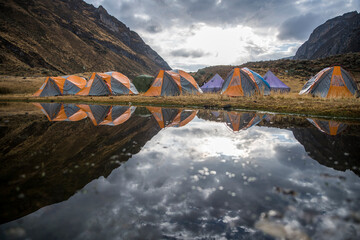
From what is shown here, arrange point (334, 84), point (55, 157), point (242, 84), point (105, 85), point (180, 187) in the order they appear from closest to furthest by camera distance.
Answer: point (180, 187), point (55, 157), point (334, 84), point (242, 84), point (105, 85)

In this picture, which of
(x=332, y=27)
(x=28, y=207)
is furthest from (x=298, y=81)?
(x=332, y=27)

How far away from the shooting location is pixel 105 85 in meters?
23.3

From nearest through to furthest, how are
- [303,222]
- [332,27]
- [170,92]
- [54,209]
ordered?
1. [303,222]
2. [54,209]
3. [170,92]
4. [332,27]

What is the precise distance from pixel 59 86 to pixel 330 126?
2774 cm

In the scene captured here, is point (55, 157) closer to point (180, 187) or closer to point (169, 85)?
point (180, 187)

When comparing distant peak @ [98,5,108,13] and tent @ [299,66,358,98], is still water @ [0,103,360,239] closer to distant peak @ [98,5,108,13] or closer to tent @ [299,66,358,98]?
tent @ [299,66,358,98]

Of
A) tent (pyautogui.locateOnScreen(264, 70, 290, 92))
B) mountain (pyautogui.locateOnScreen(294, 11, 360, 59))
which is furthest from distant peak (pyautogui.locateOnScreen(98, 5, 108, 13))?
tent (pyautogui.locateOnScreen(264, 70, 290, 92))

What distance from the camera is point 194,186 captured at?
3414 millimetres

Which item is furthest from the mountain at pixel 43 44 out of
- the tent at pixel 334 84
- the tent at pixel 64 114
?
the tent at pixel 334 84

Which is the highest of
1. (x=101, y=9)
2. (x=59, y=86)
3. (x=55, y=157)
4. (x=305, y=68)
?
(x=101, y=9)

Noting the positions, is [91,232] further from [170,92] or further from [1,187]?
[170,92]

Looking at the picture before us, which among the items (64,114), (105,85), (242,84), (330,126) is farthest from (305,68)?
(64,114)

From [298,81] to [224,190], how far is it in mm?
32660

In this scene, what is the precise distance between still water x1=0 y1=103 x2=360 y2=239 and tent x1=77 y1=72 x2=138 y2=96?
17.5m
